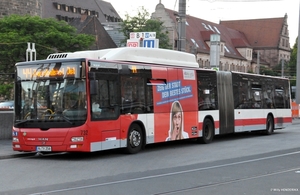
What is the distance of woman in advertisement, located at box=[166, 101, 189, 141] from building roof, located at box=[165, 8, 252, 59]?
67.5 meters

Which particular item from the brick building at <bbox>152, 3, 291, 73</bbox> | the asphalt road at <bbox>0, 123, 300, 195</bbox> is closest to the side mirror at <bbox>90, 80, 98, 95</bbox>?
the asphalt road at <bbox>0, 123, 300, 195</bbox>

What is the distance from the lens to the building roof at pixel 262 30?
117500mm

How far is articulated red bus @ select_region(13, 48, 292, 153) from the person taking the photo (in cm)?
1472

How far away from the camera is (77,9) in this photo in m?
113

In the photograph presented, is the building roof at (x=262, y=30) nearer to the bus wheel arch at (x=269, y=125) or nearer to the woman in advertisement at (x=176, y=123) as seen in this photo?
the bus wheel arch at (x=269, y=125)

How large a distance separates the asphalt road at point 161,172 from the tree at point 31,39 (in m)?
34.8

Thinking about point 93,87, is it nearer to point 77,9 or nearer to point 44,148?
point 44,148

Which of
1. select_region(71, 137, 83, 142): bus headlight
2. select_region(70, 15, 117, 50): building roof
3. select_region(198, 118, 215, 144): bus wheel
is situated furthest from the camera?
select_region(70, 15, 117, 50): building roof

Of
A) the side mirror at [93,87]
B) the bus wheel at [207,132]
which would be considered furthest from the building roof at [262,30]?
the side mirror at [93,87]

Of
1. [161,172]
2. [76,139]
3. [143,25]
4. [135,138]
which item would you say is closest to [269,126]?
[135,138]

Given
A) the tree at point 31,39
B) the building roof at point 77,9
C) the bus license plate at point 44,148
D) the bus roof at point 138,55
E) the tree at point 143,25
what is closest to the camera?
the bus license plate at point 44,148

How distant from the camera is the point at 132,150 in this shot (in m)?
16.4

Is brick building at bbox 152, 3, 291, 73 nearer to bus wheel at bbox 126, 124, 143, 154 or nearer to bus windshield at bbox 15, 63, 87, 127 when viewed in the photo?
bus wheel at bbox 126, 124, 143, 154

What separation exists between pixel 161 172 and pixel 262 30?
110 m
